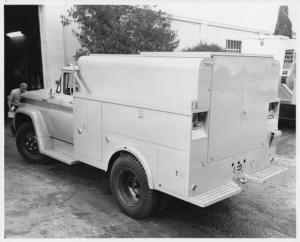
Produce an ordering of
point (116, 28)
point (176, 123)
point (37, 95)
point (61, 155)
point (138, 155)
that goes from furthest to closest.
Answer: point (116, 28) → point (37, 95) → point (61, 155) → point (138, 155) → point (176, 123)

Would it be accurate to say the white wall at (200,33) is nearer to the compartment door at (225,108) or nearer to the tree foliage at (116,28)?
the tree foliage at (116,28)

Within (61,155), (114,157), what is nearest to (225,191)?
(114,157)

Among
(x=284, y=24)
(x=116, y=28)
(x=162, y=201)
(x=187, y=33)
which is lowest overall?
(x=162, y=201)

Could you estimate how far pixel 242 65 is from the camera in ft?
15.9

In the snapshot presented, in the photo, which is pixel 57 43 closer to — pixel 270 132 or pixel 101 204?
pixel 101 204

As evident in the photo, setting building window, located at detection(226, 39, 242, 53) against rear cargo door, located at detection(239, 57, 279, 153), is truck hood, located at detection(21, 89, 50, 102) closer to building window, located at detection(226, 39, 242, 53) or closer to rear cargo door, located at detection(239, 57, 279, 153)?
rear cargo door, located at detection(239, 57, 279, 153)

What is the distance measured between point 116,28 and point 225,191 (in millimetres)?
7249

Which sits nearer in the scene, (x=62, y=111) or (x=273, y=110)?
(x=273, y=110)

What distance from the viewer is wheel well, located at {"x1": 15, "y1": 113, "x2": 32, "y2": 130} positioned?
7.78 meters

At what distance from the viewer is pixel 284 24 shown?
2748 cm

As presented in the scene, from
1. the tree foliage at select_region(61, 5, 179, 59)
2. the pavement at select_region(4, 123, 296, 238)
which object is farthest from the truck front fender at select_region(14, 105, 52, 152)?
the tree foliage at select_region(61, 5, 179, 59)

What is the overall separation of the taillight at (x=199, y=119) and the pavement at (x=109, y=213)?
58.8 inches

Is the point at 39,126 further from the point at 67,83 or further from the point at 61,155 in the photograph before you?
the point at 67,83

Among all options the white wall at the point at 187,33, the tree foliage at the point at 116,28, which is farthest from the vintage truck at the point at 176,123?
the white wall at the point at 187,33
